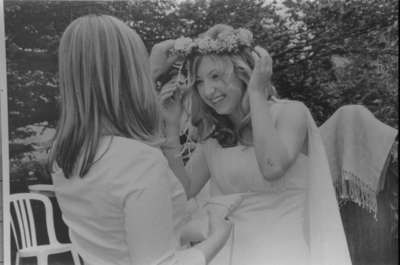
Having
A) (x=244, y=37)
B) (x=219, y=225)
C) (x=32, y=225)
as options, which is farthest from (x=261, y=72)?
(x=32, y=225)

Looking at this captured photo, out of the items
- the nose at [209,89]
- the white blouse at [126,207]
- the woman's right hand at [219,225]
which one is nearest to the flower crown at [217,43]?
the nose at [209,89]

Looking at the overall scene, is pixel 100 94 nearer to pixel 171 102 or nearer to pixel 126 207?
pixel 171 102

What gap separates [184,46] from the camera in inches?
104

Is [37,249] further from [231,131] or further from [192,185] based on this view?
[231,131]

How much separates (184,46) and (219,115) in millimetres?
358

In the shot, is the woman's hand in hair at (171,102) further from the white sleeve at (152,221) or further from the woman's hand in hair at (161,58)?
the white sleeve at (152,221)

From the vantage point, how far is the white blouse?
206cm

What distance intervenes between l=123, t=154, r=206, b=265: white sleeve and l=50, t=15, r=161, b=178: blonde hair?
193 millimetres

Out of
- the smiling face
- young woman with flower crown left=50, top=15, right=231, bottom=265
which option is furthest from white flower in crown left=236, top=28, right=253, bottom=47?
young woman with flower crown left=50, top=15, right=231, bottom=265

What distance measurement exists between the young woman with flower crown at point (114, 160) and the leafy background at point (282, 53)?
0.56 feet

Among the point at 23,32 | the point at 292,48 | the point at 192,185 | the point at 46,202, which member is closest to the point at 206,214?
the point at 192,185

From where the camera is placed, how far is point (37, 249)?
2.65 m

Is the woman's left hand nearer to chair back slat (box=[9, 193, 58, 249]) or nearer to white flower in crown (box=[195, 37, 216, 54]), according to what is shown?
white flower in crown (box=[195, 37, 216, 54])

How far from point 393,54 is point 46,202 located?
1818mm
